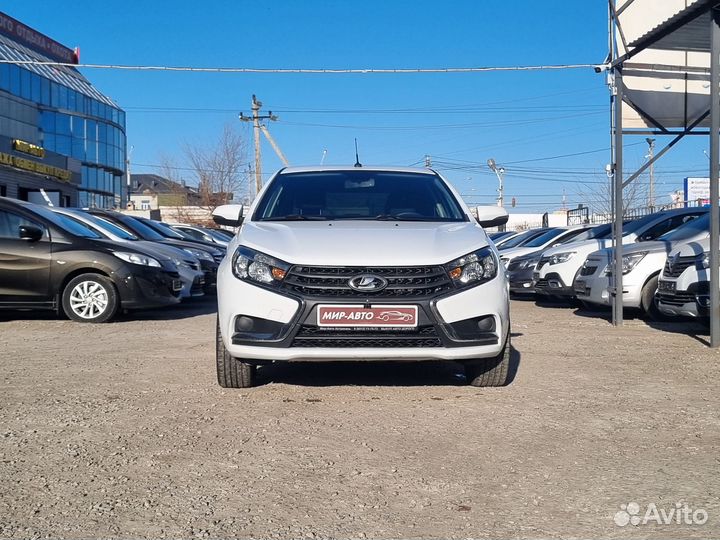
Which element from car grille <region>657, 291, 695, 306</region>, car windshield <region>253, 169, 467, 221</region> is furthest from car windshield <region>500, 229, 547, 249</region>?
car windshield <region>253, 169, 467, 221</region>

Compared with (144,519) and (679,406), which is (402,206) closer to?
(679,406)

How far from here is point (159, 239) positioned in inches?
541

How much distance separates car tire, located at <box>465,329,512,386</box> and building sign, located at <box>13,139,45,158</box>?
30.3 m

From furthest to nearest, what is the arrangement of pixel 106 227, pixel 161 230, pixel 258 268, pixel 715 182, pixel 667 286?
pixel 161 230 → pixel 106 227 → pixel 667 286 → pixel 715 182 → pixel 258 268

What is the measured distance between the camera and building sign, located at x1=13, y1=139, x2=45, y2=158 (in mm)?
31438

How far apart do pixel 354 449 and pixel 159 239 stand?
10535 mm

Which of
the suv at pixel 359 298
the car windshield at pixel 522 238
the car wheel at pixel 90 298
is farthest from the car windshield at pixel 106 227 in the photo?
the car windshield at pixel 522 238

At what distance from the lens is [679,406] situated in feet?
16.0

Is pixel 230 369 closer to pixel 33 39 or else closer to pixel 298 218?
pixel 298 218

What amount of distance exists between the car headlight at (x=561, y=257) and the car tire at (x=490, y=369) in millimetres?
6576

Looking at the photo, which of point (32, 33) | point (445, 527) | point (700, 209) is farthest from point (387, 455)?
point (32, 33)

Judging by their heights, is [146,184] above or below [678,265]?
above

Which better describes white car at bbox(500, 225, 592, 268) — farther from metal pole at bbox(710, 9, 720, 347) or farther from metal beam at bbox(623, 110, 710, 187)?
metal pole at bbox(710, 9, 720, 347)

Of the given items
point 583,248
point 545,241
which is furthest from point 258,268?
point 545,241
